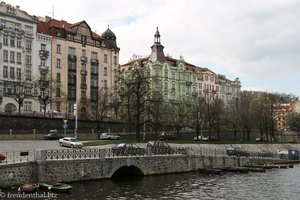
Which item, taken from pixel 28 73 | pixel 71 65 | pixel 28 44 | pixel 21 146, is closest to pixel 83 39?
pixel 71 65

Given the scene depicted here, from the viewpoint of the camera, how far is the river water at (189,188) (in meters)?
34.4

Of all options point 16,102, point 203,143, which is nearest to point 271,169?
point 203,143

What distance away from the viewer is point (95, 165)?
136 feet

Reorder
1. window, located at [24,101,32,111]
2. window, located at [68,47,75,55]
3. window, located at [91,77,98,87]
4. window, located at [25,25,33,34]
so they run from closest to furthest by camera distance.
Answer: window, located at [24,101,32,111] → window, located at [25,25,33,34] → window, located at [68,47,75,55] → window, located at [91,77,98,87]

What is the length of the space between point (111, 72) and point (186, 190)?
72.1 meters

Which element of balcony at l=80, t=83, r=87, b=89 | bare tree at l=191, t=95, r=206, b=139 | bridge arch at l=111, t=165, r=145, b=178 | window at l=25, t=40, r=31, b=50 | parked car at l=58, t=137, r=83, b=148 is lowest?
bridge arch at l=111, t=165, r=145, b=178

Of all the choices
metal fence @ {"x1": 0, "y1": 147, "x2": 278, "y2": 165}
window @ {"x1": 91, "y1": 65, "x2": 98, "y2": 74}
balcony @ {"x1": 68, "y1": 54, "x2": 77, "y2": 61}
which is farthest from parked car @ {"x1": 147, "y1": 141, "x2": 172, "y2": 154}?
window @ {"x1": 91, "y1": 65, "x2": 98, "y2": 74}

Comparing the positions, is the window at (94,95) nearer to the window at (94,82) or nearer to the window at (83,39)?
the window at (94,82)

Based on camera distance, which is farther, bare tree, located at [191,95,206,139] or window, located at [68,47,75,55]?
window, located at [68,47,75,55]

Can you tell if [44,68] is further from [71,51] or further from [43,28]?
[43,28]

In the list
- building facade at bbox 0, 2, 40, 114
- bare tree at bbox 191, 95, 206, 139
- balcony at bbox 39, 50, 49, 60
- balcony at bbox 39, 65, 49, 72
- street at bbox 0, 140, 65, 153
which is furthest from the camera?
balcony at bbox 39, 65, 49, 72

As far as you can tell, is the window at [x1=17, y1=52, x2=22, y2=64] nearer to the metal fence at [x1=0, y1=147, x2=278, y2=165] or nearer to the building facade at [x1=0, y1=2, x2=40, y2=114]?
the building facade at [x1=0, y1=2, x2=40, y2=114]

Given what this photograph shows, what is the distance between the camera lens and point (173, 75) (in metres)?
122

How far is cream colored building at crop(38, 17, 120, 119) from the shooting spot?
309 feet
